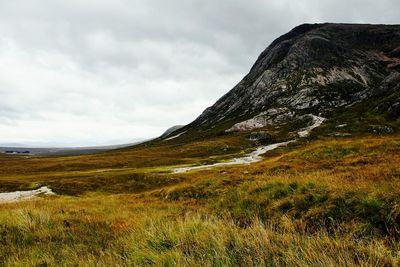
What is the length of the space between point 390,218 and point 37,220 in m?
10.5

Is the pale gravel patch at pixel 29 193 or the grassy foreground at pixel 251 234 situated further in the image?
the pale gravel patch at pixel 29 193

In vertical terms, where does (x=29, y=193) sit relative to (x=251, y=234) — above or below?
below

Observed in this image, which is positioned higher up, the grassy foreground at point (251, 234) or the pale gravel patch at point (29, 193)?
the grassy foreground at point (251, 234)

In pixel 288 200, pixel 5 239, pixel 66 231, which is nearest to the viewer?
pixel 5 239

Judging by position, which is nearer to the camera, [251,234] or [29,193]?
[251,234]

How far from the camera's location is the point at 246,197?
555 inches

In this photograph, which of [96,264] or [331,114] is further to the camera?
[331,114]

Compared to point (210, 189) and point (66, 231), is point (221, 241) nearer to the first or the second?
point (66, 231)

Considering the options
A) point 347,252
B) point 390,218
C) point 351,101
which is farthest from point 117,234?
point 351,101

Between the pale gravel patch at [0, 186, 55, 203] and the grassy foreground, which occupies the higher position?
the grassy foreground

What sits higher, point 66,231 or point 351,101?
point 351,101

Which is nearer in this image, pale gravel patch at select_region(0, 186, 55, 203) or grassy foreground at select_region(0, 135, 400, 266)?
grassy foreground at select_region(0, 135, 400, 266)

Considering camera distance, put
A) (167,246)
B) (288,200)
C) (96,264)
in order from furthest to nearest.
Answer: (288,200) < (167,246) < (96,264)

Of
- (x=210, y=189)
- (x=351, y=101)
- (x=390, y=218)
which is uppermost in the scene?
(x=351, y=101)
